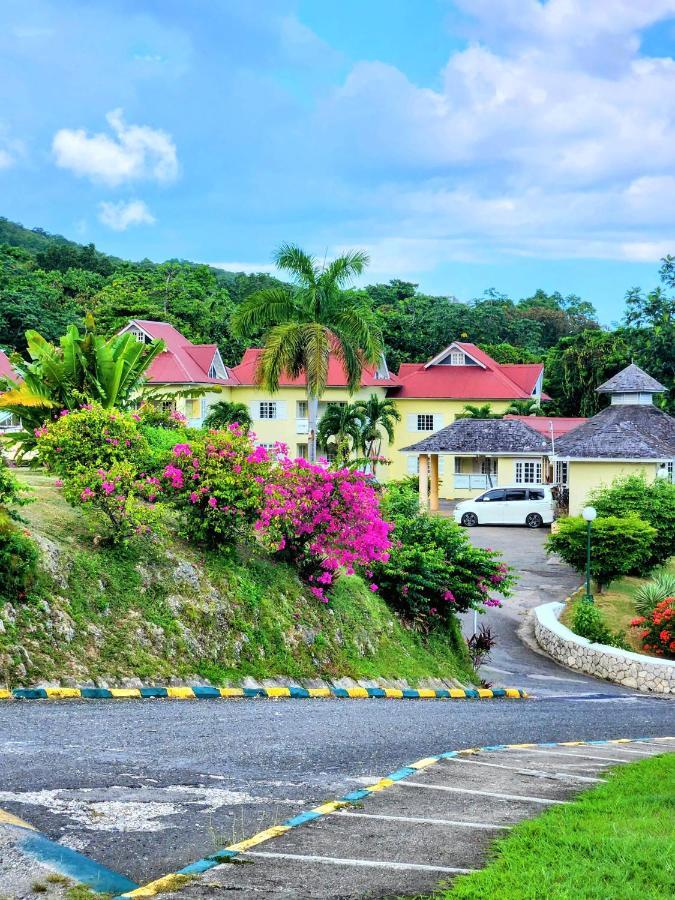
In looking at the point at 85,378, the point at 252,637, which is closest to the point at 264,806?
the point at 252,637

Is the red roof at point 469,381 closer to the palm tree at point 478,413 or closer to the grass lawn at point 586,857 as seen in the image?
the palm tree at point 478,413

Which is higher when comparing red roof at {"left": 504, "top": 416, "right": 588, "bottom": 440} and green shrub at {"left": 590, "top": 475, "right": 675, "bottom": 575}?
red roof at {"left": 504, "top": 416, "right": 588, "bottom": 440}

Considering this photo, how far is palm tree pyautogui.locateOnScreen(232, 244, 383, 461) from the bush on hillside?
50.1 feet

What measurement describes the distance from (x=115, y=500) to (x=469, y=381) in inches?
1714

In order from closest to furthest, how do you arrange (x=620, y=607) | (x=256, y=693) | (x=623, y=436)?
(x=256, y=693), (x=620, y=607), (x=623, y=436)

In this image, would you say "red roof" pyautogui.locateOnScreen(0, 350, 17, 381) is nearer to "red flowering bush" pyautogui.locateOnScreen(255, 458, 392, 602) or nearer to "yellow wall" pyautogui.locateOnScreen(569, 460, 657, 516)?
"yellow wall" pyautogui.locateOnScreen(569, 460, 657, 516)

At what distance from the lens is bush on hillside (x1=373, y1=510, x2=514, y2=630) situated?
22688 millimetres

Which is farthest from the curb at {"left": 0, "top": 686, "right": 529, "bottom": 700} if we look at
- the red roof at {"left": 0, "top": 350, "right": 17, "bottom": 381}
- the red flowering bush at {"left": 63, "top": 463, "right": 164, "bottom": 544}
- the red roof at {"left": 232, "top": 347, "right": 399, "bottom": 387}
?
the red roof at {"left": 232, "top": 347, "right": 399, "bottom": 387}

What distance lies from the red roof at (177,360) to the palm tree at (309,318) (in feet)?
44.8

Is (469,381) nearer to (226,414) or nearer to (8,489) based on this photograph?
(226,414)

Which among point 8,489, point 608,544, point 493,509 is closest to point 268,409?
point 493,509

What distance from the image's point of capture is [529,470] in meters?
49.3

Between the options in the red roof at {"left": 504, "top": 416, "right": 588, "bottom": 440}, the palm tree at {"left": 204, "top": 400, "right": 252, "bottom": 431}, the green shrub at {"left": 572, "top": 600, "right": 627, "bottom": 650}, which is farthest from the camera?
the red roof at {"left": 504, "top": 416, "right": 588, "bottom": 440}

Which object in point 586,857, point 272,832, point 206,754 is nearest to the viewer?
point 586,857
